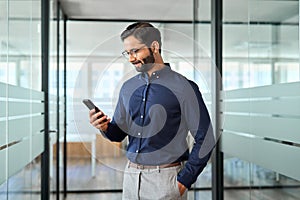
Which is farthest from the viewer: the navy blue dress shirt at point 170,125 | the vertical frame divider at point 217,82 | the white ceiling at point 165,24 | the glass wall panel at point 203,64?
the glass wall panel at point 203,64

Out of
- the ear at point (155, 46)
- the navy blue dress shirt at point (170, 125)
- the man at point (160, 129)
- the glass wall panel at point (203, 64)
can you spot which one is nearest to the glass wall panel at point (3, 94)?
the man at point (160, 129)

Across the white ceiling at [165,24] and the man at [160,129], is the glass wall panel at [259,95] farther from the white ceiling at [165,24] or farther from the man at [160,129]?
the man at [160,129]

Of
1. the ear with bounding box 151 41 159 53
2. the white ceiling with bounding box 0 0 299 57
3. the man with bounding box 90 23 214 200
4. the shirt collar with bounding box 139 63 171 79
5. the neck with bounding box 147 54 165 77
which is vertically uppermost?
the white ceiling with bounding box 0 0 299 57

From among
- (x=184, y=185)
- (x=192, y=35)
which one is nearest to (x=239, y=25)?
(x=192, y=35)

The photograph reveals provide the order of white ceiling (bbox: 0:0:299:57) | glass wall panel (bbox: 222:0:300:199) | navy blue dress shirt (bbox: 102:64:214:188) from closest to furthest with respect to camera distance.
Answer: navy blue dress shirt (bbox: 102:64:214:188), glass wall panel (bbox: 222:0:300:199), white ceiling (bbox: 0:0:299:57)

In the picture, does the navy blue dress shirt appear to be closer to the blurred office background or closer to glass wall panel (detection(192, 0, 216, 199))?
the blurred office background

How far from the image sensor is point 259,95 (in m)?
2.51

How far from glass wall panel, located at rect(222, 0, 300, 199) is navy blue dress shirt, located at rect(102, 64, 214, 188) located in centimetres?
44

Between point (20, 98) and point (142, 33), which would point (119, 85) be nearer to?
point (20, 98)

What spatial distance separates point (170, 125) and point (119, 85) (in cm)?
98

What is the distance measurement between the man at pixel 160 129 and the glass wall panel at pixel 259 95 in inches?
17.7

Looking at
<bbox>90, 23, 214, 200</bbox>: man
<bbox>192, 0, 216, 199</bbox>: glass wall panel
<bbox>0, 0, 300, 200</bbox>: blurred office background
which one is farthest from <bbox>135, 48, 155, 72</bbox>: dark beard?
<bbox>192, 0, 216, 199</bbox>: glass wall panel

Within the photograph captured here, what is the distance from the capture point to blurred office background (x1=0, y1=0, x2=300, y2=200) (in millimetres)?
2199

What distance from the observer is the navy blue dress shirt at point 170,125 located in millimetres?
1889
